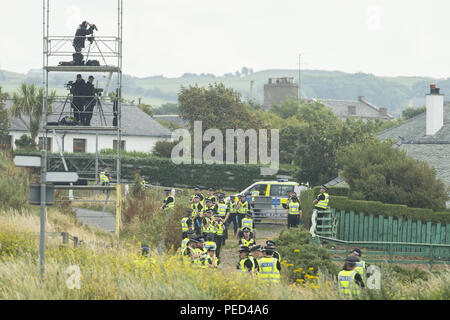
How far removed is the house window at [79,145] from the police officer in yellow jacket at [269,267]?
4407 cm

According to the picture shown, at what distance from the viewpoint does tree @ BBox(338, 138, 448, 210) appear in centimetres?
2377

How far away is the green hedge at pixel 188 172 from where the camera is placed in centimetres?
4262

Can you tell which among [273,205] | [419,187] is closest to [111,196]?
[273,205]

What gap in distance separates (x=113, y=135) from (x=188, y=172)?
575 inches

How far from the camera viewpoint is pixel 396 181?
79.5 ft

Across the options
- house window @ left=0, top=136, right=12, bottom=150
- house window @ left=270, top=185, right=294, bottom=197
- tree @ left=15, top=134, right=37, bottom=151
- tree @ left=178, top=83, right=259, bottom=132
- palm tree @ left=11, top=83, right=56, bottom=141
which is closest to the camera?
house window @ left=270, top=185, right=294, bottom=197

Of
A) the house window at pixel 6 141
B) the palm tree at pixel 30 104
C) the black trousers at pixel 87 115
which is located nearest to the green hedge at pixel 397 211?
the black trousers at pixel 87 115

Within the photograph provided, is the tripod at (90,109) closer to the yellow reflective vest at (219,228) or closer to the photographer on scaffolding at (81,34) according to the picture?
the photographer on scaffolding at (81,34)

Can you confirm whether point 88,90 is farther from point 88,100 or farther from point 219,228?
point 219,228

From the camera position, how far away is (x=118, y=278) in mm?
12961

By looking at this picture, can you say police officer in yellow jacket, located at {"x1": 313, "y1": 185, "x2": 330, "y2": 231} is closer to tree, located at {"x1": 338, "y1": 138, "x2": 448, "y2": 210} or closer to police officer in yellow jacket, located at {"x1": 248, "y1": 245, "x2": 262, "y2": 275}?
tree, located at {"x1": 338, "y1": 138, "x2": 448, "y2": 210}

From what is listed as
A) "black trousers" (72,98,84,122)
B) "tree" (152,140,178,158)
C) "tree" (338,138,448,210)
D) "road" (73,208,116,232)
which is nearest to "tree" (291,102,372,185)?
"tree" (338,138,448,210)

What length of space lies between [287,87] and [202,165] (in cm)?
6030
